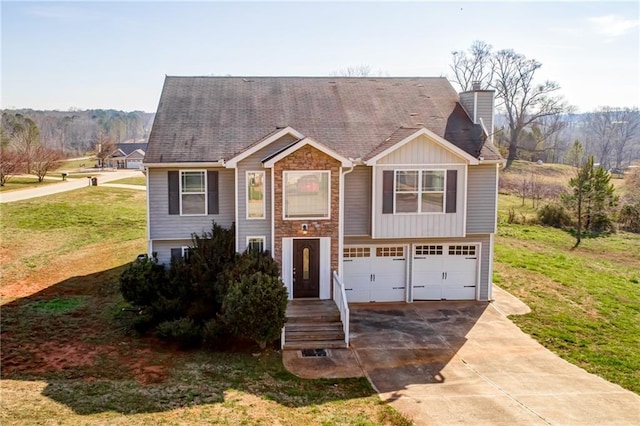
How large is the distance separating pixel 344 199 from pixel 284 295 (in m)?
4.88

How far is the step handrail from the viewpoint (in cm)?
1488

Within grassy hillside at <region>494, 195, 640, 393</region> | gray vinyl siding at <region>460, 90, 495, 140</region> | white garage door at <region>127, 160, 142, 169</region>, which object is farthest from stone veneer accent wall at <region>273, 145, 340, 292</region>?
white garage door at <region>127, 160, 142, 169</region>

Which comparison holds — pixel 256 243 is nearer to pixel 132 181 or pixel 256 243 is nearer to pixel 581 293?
pixel 581 293

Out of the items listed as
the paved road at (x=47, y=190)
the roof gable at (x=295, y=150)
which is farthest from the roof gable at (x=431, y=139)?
the paved road at (x=47, y=190)

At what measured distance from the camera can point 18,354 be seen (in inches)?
524

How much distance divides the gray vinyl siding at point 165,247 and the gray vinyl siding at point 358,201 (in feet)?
17.7

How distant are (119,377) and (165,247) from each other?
20.1 feet

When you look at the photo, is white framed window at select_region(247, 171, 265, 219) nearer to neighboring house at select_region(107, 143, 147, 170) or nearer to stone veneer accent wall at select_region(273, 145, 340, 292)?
stone veneer accent wall at select_region(273, 145, 340, 292)

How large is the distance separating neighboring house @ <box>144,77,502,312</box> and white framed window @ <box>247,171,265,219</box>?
32 mm

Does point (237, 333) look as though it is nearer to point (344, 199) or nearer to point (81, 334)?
point (81, 334)

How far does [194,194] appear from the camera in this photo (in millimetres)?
17391

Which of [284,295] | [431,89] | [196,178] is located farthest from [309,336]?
[431,89]

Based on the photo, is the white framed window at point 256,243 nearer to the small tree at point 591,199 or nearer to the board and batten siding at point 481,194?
the board and batten siding at point 481,194

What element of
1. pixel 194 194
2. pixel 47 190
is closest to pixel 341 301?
pixel 194 194
